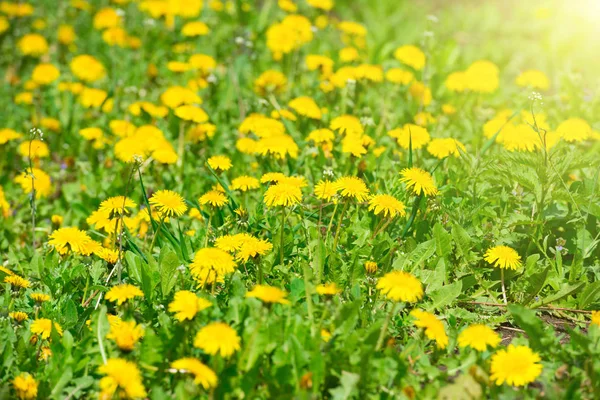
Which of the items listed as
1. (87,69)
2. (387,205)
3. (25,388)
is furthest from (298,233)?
(87,69)

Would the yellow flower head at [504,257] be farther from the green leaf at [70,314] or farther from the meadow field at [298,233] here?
the green leaf at [70,314]

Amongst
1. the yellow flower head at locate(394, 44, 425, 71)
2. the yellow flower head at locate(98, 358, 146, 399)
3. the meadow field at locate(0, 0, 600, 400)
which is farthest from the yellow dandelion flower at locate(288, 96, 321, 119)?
the yellow flower head at locate(98, 358, 146, 399)

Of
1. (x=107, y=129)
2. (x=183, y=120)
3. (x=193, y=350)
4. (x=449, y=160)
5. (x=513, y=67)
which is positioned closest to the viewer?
(x=193, y=350)

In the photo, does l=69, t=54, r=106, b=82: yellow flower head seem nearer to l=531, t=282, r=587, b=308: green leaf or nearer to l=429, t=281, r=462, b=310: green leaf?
l=429, t=281, r=462, b=310: green leaf

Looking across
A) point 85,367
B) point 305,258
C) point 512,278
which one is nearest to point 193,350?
point 85,367

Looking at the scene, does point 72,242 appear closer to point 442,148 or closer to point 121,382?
point 121,382

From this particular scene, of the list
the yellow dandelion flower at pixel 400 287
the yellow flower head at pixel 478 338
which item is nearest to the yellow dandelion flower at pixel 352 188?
the yellow dandelion flower at pixel 400 287

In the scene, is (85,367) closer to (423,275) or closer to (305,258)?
(305,258)
